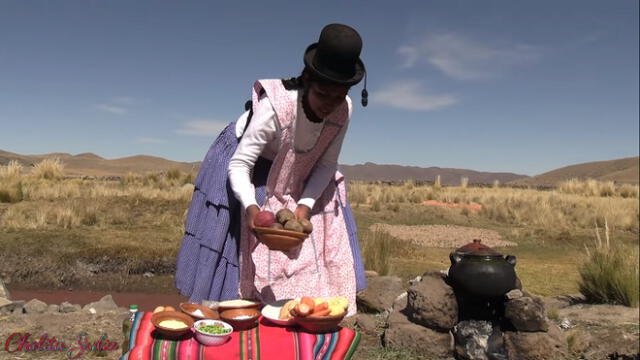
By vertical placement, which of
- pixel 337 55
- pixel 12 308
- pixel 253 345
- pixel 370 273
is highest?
pixel 337 55

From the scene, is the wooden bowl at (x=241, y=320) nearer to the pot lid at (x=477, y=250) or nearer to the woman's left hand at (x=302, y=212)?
the woman's left hand at (x=302, y=212)

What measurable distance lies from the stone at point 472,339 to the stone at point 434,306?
90 millimetres

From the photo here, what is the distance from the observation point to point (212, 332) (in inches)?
82.0

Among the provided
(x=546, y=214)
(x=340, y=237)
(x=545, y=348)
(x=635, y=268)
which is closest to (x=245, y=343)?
(x=340, y=237)

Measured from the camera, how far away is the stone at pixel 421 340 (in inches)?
167

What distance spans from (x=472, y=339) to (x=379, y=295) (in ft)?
6.00

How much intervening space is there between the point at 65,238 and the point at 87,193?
5.21 m

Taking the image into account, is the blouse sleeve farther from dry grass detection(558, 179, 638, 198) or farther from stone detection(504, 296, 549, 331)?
dry grass detection(558, 179, 638, 198)

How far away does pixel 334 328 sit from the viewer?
7.48 ft

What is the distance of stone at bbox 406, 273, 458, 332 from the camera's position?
424 centimetres

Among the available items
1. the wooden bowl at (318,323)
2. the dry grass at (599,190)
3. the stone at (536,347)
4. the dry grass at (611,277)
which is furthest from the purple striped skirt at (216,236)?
the dry grass at (599,190)

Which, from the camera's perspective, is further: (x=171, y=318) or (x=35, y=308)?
(x=35, y=308)

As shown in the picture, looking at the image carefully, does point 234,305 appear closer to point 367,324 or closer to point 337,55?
point 337,55

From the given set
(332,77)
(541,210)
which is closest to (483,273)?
(332,77)
